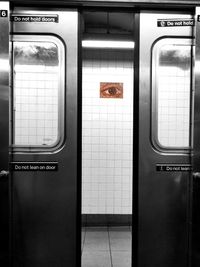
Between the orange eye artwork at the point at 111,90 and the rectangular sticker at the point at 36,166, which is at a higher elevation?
the orange eye artwork at the point at 111,90

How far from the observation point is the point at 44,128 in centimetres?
235

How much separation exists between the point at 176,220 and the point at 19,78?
5.48 ft

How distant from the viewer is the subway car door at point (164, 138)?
2344mm

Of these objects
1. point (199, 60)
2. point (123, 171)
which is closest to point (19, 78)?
point (199, 60)

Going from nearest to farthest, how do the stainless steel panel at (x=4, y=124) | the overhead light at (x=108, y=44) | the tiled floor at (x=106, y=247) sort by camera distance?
the stainless steel panel at (x=4, y=124) < the tiled floor at (x=106, y=247) < the overhead light at (x=108, y=44)

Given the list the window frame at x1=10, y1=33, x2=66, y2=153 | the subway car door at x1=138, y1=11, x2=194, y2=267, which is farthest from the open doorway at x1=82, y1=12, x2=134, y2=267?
the window frame at x1=10, y1=33, x2=66, y2=153

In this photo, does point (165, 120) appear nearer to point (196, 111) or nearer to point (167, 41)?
point (196, 111)

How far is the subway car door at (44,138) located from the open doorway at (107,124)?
1.98 m

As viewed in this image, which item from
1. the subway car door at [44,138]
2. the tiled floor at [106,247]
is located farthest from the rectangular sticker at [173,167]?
the tiled floor at [106,247]

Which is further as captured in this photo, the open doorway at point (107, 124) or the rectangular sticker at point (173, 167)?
the open doorway at point (107, 124)

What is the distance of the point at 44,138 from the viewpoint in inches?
92.5

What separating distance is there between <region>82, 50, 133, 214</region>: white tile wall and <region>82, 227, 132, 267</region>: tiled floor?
1.04 feet

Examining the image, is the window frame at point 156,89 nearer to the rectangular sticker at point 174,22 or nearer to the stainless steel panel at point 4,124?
the rectangular sticker at point 174,22

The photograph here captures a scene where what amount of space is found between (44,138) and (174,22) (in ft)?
4.47
